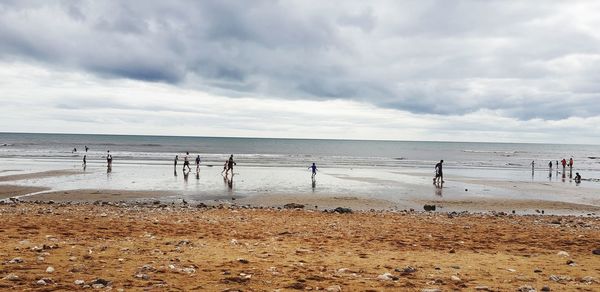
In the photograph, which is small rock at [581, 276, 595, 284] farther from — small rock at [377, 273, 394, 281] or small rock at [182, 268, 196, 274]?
small rock at [182, 268, 196, 274]

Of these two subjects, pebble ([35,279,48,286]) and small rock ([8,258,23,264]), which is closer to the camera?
pebble ([35,279,48,286])

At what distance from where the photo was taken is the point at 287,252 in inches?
454

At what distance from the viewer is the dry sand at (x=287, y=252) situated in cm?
846

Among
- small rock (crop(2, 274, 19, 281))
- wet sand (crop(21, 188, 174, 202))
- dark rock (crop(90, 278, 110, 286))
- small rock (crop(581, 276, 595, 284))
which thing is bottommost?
wet sand (crop(21, 188, 174, 202))

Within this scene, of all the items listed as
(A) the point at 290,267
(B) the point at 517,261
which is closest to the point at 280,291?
(A) the point at 290,267

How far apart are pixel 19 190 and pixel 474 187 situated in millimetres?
35539

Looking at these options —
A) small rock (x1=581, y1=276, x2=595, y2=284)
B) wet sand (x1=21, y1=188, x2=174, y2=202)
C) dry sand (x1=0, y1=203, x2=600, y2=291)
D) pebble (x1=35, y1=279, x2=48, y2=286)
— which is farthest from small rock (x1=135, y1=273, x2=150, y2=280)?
wet sand (x1=21, y1=188, x2=174, y2=202)

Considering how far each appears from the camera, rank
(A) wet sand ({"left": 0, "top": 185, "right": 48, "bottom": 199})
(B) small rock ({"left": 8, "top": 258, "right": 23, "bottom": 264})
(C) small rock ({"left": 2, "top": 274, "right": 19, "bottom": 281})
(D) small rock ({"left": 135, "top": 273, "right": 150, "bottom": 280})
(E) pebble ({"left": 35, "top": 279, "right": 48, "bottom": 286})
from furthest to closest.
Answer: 1. (A) wet sand ({"left": 0, "top": 185, "right": 48, "bottom": 199})
2. (B) small rock ({"left": 8, "top": 258, "right": 23, "bottom": 264})
3. (D) small rock ({"left": 135, "top": 273, "right": 150, "bottom": 280})
4. (C) small rock ({"left": 2, "top": 274, "right": 19, "bottom": 281})
5. (E) pebble ({"left": 35, "top": 279, "right": 48, "bottom": 286})

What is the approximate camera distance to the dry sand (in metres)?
8.46

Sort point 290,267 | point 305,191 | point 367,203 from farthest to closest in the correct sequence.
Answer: point 305,191, point 367,203, point 290,267

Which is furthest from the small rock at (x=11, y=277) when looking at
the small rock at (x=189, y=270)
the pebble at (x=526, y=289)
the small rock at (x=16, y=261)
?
the pebble at (x=526, y=289)

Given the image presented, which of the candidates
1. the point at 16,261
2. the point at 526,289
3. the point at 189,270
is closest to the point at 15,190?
the point at 16,261

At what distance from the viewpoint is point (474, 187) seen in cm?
3881

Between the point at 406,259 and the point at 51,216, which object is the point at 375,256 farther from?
the point at 51,216
